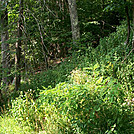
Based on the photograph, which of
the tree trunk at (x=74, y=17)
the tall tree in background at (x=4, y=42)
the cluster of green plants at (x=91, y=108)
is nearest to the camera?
the cluster of green plants at (x=91, y=108)

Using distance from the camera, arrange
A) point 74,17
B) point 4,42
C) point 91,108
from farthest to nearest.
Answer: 1. point 74,17
2. point 4,42
3. point 91,108

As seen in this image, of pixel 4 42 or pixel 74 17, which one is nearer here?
pixel 4 42

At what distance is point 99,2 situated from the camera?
34.9 ft

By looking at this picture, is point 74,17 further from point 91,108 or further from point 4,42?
point 91,108

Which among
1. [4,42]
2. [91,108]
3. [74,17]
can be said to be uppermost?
[74,17]

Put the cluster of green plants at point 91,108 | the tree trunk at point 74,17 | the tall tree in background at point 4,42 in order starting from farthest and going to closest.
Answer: the tree trunk at point 74,17
the tall tree in background at point 4,42
the cluster of green plants at point 91,108

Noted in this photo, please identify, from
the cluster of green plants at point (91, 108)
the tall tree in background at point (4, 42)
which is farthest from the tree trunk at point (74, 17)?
the cluster of green plants at point (91, 108)

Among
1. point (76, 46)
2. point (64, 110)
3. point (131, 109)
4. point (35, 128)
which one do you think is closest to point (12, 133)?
point (35, 128)

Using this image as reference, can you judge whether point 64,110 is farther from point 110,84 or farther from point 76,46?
point 76,46

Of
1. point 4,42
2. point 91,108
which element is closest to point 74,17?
point 4,42

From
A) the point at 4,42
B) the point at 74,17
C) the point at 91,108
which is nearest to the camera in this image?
the point at 91,108

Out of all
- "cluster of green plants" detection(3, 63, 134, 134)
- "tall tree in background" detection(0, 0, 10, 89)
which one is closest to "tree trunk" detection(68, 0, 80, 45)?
"tall tree in background" detection(0, 0, 10, 89)

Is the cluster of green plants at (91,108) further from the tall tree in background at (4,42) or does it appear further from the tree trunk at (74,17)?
the tree trunk at (74,17)

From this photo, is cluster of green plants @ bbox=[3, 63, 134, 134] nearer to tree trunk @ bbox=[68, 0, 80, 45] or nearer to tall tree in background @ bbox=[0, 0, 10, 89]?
tall tree in background @ bbox=[0, 0, 10, 89]
